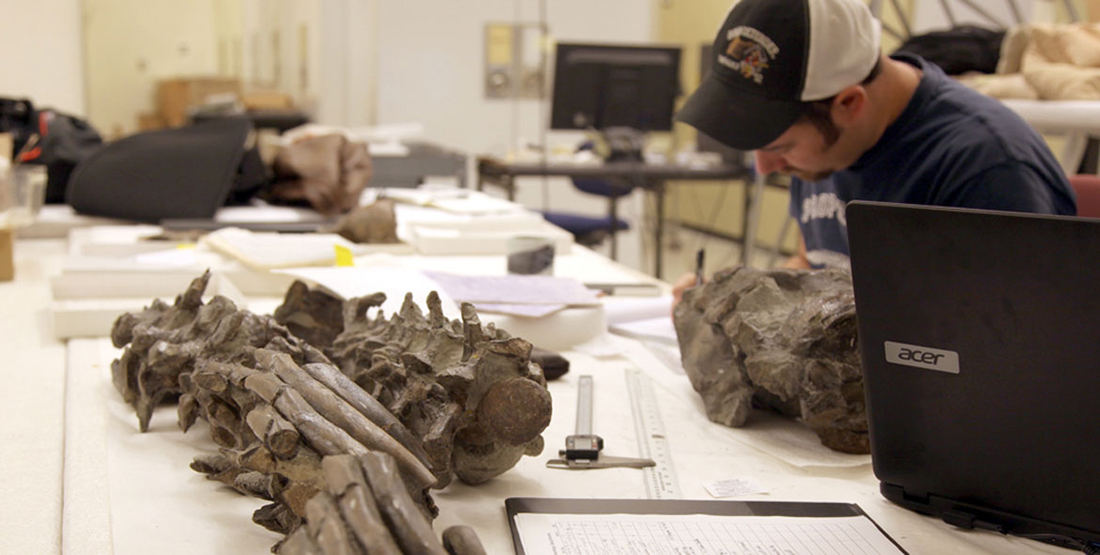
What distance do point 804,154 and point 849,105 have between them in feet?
0.34

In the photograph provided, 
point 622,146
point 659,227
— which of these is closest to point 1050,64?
point 622,146

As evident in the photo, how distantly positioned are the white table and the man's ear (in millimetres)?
518

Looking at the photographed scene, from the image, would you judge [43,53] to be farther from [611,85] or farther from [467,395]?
[467,395]

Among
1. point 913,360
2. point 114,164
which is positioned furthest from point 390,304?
point 114,164

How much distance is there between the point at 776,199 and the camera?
22.8ft

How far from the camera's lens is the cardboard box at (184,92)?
759cm

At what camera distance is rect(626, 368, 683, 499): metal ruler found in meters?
0.91

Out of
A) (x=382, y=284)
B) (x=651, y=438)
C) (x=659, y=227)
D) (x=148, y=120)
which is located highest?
(x=382, y=284)

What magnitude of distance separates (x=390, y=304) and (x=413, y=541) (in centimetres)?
69

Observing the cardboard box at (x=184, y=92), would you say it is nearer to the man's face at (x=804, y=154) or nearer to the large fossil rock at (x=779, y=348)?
the man's face at (x=804, y=154)

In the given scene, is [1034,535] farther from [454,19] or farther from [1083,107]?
[454,19]

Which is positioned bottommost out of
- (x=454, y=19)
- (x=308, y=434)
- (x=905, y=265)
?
(x=308, y=434)

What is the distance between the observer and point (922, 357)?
830mm

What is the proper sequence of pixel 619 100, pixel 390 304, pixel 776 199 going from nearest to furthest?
pixel 390 304 → pixel 619 100 → pixel 776 199
